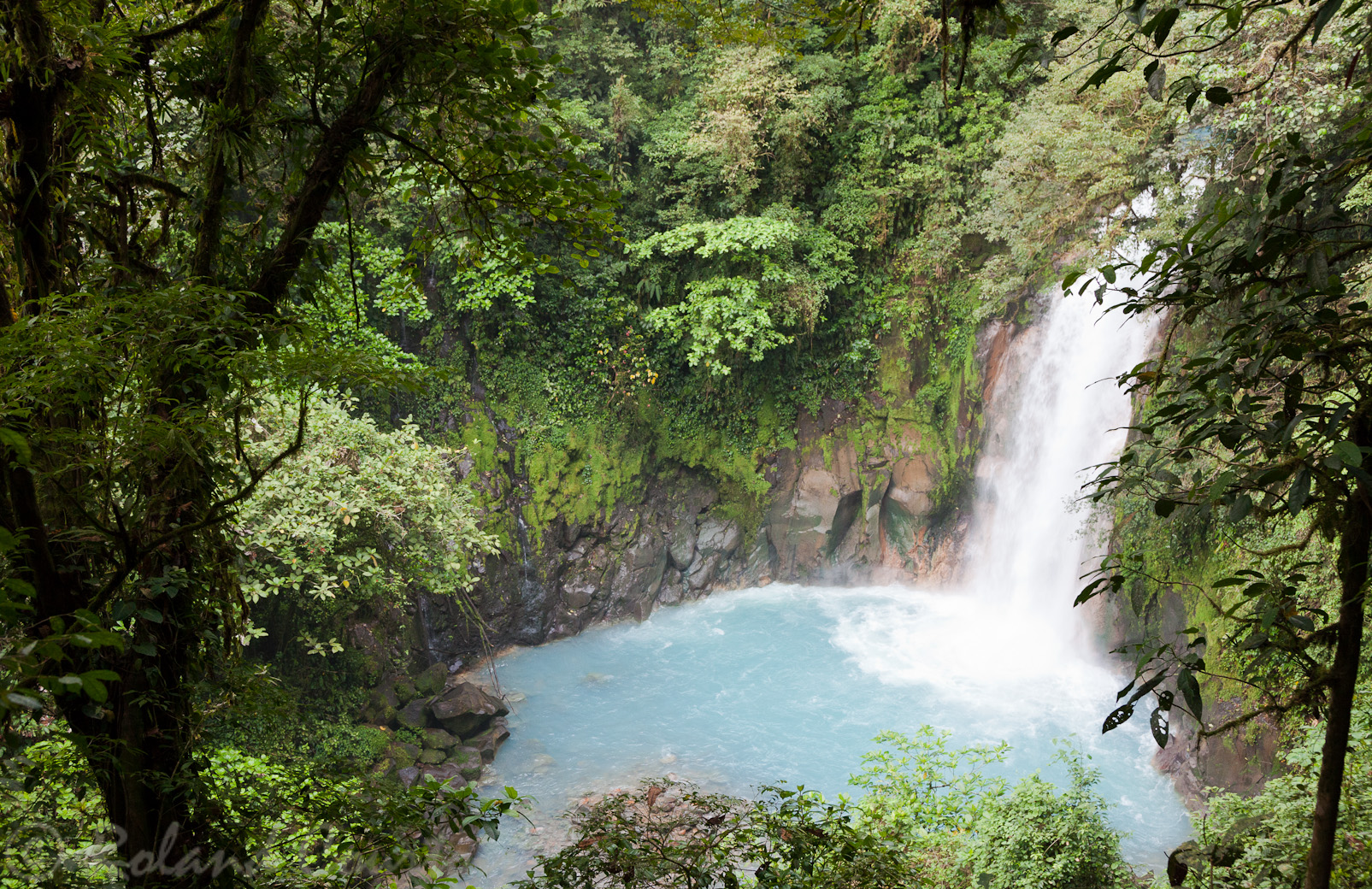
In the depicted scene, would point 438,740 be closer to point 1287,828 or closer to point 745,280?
point 745,280

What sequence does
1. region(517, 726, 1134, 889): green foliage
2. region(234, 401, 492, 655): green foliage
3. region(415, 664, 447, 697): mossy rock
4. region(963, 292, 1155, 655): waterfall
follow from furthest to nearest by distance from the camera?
region(963, 292, 1155, 655): waterfall < region(415, 664, 447, 697): mossy rock < region(234, 401, 492, 655): green foliage < region(517, 726, 1134, 889): green foliage

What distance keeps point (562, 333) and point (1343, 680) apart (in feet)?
34.5

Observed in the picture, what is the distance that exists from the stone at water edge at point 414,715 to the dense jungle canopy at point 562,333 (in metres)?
0.58

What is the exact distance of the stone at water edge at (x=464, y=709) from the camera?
8.18 metres

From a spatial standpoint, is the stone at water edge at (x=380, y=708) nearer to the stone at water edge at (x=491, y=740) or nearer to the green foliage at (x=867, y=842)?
the stone at water edge at (x=491, y=740)

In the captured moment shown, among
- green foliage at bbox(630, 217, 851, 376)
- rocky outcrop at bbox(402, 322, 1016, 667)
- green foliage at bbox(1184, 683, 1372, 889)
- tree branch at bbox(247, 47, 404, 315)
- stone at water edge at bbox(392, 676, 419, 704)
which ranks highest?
green foliage at bbox(630, 217, 851, 376)

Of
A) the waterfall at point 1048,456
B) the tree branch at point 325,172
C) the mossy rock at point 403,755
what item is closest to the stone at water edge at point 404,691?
the mossy rock at point 403,755

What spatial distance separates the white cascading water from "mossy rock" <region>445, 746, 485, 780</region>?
21 centimetres

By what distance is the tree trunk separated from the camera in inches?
56.5

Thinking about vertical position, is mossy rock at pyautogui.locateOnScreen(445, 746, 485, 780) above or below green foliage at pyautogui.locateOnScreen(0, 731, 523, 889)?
below

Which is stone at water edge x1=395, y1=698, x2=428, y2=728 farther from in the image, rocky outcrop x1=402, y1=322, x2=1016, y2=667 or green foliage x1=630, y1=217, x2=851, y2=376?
green foliage x1=630, y1=217, x2=851, y2=376

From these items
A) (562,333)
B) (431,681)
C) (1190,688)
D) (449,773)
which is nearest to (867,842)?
(1190,688)

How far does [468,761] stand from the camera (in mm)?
7820

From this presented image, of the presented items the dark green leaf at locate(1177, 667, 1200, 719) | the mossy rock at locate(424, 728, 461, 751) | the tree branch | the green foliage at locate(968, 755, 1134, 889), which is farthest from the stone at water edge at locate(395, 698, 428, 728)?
the dark green leaf at locate(1177, 667, 1200, 719)
